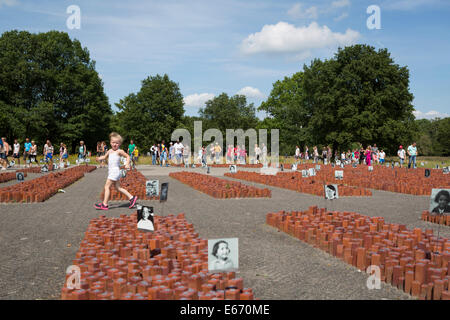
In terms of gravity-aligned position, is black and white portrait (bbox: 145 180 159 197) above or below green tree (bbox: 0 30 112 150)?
below

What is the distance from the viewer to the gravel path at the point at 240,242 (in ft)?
15.5

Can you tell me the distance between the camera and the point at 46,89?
56.5m

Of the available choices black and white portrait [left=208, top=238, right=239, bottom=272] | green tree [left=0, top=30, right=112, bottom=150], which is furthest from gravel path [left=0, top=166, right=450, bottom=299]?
green tree [left=0, top=30, right=112, bottom=150]

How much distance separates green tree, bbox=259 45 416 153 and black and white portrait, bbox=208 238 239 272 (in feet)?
161

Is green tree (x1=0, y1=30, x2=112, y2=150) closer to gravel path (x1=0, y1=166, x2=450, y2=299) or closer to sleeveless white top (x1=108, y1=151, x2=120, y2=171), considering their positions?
gravel path (x1=0, y1=166, x2=450, y2=299)

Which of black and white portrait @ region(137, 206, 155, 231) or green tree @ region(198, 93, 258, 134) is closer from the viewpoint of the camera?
black and white portrait @ region(137, 206, 155, 231)

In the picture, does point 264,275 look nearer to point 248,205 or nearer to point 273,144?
point 248,205

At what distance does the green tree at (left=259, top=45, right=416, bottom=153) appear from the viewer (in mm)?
50531

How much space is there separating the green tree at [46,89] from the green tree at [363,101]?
107 ft

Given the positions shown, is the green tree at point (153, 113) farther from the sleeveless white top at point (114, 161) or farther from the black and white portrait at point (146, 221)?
the black and white portrait at point (146, 221)

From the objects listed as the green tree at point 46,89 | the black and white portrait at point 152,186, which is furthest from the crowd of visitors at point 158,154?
the black and white portrait at point 152,186

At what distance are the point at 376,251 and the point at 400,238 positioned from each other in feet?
3.19

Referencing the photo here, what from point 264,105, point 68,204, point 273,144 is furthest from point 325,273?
point 264,105

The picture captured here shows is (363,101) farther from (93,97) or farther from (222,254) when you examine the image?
(222,254)
